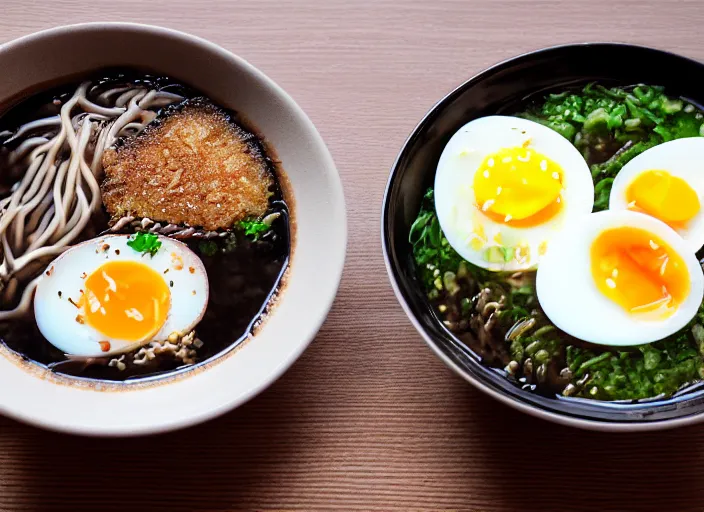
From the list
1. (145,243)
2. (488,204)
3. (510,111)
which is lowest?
(145,243)

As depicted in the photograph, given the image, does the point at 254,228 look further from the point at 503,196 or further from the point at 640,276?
the point at 640,276

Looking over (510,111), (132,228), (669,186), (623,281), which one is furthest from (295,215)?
(669,186)

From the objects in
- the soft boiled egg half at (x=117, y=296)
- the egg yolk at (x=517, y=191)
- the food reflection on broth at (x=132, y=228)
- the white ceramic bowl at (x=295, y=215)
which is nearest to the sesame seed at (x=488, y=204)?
the egg yolk at (x=517, y=191)

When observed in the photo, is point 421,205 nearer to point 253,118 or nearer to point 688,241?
point 253,118

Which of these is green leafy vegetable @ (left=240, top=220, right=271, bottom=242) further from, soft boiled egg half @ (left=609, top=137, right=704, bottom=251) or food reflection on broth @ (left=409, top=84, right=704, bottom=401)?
soft boiled egg half @ (left=609, top=137, right=704, bottom=251)

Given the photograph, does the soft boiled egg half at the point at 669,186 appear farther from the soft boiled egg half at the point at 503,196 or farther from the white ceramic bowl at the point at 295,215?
the white ceramic bowl at the point at 295,215

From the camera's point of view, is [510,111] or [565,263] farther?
[510,111]

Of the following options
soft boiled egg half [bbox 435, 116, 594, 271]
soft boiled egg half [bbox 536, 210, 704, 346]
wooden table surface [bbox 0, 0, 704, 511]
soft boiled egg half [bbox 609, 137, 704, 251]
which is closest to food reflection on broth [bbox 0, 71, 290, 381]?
wooden table surface [bbox 0, 0, 704, 511]
